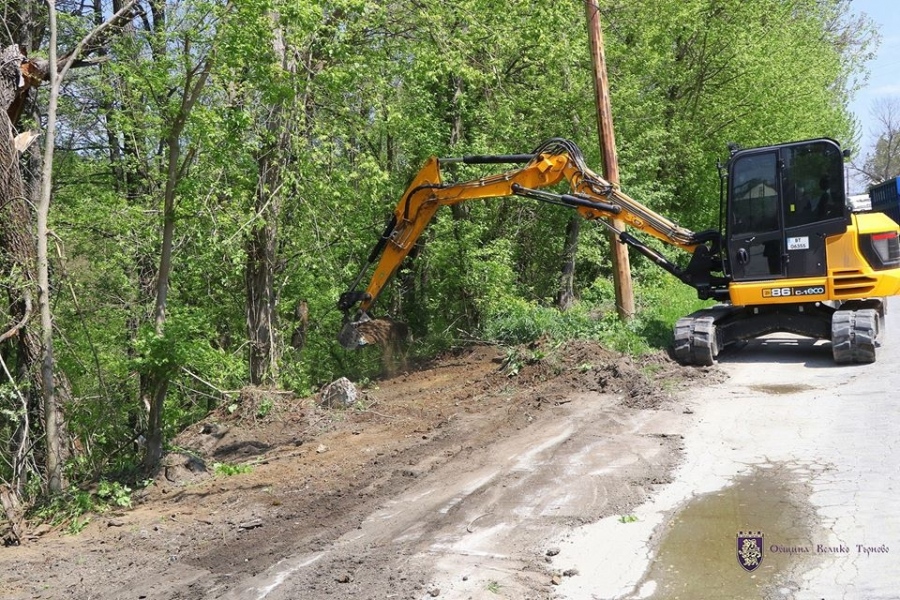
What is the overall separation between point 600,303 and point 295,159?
7787 mm

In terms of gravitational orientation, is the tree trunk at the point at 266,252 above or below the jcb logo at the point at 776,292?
above

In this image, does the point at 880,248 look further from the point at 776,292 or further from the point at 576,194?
the point at 576,194

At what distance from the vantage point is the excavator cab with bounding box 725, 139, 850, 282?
11.9 metres

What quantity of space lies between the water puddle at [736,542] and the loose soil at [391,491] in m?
0.59

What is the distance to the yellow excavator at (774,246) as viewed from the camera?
11820mm

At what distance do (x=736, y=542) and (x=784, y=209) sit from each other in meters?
7.26

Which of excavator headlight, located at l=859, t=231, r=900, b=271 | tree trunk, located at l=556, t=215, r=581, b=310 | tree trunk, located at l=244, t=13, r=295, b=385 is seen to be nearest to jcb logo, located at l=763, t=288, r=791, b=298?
excavator headlight, located at l=859, t=231, r=900, b=271

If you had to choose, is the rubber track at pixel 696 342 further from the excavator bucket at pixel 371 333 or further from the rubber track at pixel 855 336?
the excavator bucket at pixel 371 333

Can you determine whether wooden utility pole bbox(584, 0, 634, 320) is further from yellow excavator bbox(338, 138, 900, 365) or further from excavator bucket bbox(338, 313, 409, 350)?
excavator bucket bbox(338, 313, 409, 350)

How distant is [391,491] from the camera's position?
26.6ft

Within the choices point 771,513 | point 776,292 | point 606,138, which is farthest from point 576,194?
point 771,513

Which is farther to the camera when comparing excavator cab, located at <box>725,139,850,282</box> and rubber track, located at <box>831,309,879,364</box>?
excavator cab, located at <box>725,139,850,282</box>
